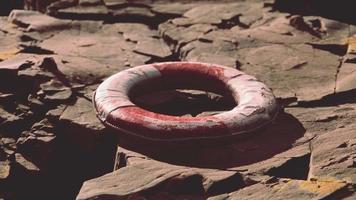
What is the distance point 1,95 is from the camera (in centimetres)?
328

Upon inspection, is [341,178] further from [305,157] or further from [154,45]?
[154,45]

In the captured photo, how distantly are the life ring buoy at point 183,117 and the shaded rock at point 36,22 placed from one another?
50.6 inches

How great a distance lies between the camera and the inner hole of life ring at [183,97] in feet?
10.4

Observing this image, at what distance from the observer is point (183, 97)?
324cm

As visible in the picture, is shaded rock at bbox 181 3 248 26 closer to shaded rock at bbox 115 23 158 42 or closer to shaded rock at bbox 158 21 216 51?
shaded rock at bbox 158 21 216 51

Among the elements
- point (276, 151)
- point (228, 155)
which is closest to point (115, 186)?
point (228, 155)

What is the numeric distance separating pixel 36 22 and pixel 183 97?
155 cm

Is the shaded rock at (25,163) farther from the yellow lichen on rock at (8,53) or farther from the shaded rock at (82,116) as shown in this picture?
the yellow lichen on rock at (8,53)

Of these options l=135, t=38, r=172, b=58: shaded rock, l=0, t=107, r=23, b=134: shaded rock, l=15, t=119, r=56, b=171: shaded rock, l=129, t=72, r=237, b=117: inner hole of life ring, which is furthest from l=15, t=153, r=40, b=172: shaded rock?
l=135, t=38, r=172, b=58: shaded rock

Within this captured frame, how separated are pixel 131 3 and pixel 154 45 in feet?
2.59

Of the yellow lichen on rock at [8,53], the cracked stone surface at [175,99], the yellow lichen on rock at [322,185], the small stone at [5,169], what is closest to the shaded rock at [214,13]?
the cracked stone surface at [175,99]

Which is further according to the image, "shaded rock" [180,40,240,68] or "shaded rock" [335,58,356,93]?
"shaded rock" [180,40,240,68]

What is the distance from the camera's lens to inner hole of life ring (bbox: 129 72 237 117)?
3.16 meters

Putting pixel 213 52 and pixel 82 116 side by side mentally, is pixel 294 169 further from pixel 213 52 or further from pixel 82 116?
pixel 213 52
